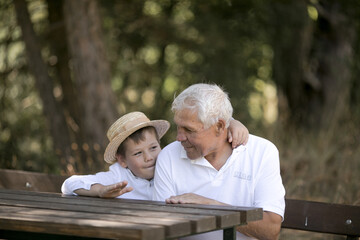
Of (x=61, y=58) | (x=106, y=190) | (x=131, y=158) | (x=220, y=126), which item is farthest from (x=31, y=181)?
(x=61, y=58)

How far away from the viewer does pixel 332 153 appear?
7805mm

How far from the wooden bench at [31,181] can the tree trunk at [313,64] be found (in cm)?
536

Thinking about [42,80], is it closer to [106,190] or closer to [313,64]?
[106,190]

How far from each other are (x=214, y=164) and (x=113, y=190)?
1.89ft

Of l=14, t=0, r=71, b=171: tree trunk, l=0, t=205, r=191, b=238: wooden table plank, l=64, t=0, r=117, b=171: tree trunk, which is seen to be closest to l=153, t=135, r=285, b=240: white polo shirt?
l=0, t=205, r=191, b=238: wooden table plank

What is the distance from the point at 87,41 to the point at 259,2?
2799 millimetres

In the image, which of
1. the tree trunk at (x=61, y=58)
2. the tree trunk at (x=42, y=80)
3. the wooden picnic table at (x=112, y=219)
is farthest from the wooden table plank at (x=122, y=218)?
the tree trunk at (x=61, y=58)

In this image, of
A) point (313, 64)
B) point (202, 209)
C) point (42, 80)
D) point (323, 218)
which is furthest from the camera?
point (313, 64)

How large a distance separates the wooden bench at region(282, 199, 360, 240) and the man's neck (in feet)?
1.87

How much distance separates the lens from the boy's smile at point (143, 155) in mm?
3977

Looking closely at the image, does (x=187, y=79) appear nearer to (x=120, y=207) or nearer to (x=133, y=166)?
(x=133, y=166)

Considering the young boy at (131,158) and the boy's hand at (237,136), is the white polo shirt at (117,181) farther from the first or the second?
the boy's hand at (237,136)

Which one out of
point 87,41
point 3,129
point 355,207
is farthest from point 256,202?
point 3,129

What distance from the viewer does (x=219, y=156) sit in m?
3.76
